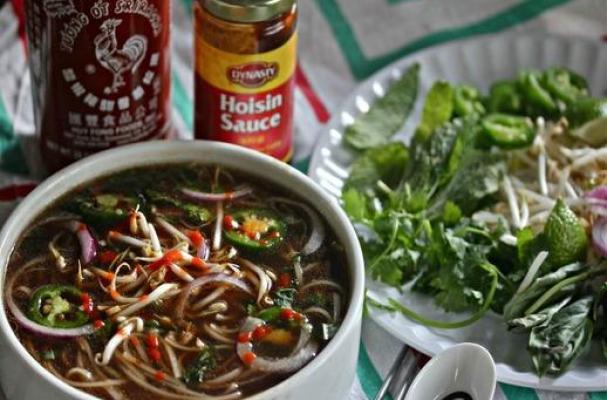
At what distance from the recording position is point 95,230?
1593mm

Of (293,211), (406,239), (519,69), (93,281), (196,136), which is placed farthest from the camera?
(519,69)

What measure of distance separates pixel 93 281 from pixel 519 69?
994 mm

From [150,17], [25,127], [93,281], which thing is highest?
[150,17]

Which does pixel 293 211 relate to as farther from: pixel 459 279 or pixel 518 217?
pixel 518 217

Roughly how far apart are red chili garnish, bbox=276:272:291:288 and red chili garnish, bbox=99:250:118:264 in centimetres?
22

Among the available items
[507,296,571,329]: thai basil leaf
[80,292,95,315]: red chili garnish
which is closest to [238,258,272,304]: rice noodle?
[80,292,95,315]: red chili garnish

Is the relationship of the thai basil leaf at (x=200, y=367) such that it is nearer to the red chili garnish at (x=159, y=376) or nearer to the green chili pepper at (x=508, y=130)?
the red chili garnish at (x=159, y=376)

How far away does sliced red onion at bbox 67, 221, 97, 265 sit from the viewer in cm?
154

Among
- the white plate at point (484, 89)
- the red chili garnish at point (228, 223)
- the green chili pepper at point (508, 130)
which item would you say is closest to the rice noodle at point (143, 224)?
the red chili garnish at point (228, 223)

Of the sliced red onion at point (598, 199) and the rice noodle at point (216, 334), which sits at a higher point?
the rice noodle at point (216, 334)

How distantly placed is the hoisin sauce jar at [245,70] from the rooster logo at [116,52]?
10 centimetres

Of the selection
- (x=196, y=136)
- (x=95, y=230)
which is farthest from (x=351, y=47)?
(x=95, y=230)

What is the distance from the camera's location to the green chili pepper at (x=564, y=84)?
2.05 meters

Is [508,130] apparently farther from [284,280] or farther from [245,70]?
[284,280]
